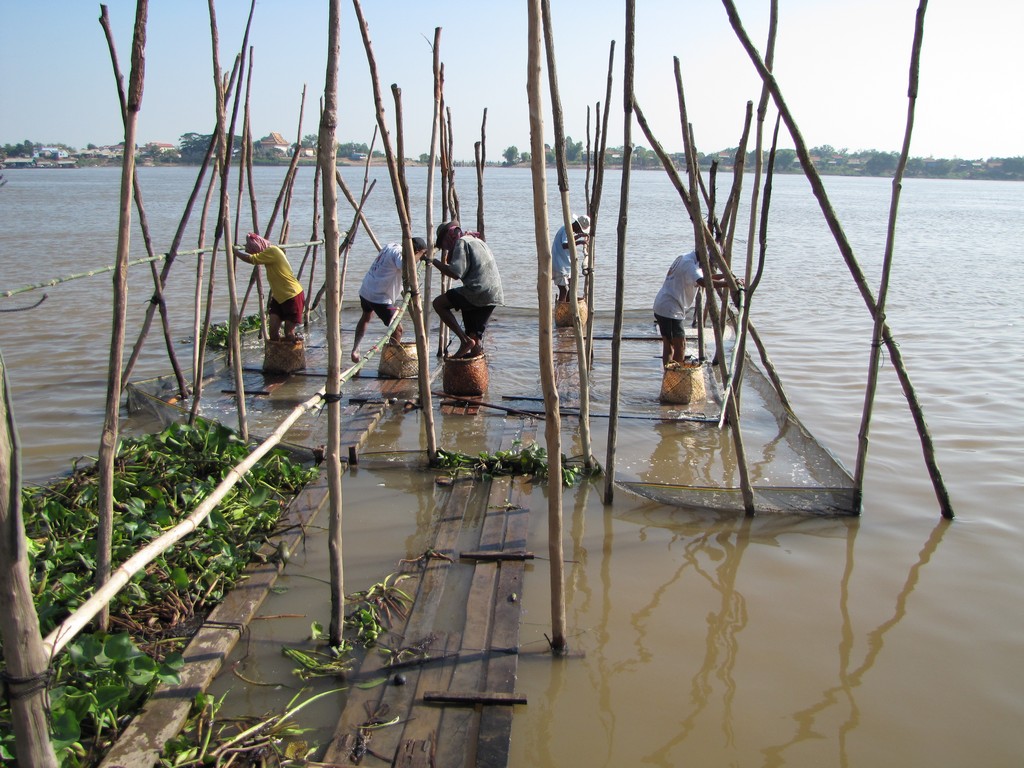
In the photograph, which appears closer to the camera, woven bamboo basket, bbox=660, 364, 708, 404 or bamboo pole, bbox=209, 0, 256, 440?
bamboo pole, bbox=209, 0, 256, 440

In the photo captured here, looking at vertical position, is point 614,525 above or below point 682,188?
below

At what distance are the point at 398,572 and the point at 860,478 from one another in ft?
7.76

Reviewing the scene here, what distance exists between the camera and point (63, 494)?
3.71m

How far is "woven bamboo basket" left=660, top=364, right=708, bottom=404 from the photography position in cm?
584

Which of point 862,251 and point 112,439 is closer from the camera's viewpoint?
point 112,439

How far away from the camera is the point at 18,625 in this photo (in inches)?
59.0

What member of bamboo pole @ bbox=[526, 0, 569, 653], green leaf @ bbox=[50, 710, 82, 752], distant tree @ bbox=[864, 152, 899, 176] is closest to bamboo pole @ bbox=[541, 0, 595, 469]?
bamboo pole @ bbox=[526, 0, 569, 653]

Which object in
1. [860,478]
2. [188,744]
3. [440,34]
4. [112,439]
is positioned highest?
[440,34]

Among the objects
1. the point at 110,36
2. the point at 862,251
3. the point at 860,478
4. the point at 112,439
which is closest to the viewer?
the point at 112,439

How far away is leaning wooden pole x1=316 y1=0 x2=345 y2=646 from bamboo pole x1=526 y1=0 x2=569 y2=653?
64 cm

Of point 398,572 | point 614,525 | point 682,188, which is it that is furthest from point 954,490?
point 398,572

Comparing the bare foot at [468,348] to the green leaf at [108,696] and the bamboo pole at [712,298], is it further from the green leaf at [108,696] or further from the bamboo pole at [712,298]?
the green leaf at [108,696]

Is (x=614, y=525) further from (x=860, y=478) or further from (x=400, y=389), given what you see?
(x=400, y=389)

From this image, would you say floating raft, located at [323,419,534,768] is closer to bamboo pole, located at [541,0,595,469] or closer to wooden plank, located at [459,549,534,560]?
wooden plank, located at [459,549,534,560]
